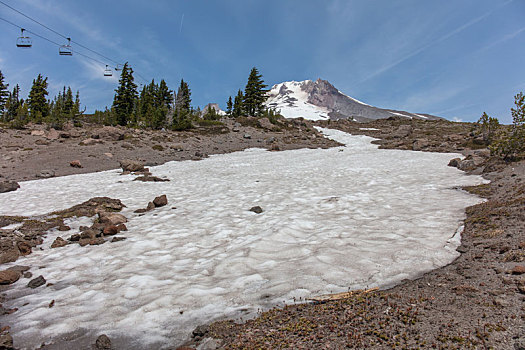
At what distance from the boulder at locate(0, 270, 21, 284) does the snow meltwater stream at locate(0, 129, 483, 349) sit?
0.13 meters

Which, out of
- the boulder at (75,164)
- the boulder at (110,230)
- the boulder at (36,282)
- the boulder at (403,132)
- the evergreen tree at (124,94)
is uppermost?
the evergreen tree at (124,94)

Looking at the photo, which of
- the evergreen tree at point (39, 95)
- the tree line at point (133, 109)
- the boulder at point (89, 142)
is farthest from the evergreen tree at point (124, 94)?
the boulder at point (89, 142)

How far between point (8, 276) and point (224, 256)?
11.4 ft

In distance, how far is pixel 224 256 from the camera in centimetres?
486

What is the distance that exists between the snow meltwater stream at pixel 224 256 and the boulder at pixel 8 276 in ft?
0.42

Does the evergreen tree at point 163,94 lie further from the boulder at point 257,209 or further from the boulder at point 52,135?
the boulder at point 257,209

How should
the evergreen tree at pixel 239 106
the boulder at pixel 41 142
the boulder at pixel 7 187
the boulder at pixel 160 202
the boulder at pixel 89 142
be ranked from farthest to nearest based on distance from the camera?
the evergreen tree at pixel 239 106 < the boulder at pixel 89 142 < the boulder at pixel 41 142 < the boulder at pixel 7 187 < the boulder at pixel 160 202

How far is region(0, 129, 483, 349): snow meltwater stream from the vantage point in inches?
124

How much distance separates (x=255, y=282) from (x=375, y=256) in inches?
79.5

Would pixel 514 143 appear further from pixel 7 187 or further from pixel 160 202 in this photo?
pixel 7 187

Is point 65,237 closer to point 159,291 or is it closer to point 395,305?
point 159,291

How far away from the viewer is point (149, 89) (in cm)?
8012

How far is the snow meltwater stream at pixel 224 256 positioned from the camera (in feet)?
10.4

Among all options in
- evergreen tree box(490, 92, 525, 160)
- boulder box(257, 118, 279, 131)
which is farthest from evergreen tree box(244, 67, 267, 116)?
evergreen tree box(490, 92, 525, 160)
